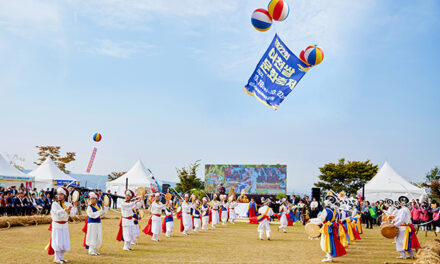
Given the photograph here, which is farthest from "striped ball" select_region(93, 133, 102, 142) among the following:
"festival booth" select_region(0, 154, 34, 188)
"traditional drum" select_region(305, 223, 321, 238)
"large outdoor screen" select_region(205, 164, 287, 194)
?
"traditional drum" select_region(305, 223, 321, 238)

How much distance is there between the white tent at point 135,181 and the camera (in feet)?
112

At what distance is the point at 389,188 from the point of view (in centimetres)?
2997

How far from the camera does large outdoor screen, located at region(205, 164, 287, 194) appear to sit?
38750mm

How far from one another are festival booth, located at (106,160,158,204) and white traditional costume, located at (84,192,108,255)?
77.6ft

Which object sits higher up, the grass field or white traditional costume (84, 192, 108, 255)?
white traditional costume (84, 192, 108, 255)

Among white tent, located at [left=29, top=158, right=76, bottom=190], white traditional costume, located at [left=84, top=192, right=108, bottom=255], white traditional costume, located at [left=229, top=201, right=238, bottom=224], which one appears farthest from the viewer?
white tent, located at [left=29, top=158, right=76, bottom=190]

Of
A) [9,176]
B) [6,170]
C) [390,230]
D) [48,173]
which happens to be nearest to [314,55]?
[390,230]

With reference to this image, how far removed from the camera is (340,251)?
33.6ft

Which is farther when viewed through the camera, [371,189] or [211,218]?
[371,189]

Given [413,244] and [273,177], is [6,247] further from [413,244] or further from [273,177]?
[273,177]

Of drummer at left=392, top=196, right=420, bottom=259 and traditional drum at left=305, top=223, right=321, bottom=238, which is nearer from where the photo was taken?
traditional drum at left=305, top=223, right=321, bottom=238

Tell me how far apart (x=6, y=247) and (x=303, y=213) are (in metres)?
19.5

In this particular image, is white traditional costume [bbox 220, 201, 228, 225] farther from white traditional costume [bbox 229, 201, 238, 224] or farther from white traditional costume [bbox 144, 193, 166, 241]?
white traditional costume [bbox 144, 193, 166, 241]

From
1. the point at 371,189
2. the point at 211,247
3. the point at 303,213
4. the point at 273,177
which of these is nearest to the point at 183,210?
the point at 211,247
